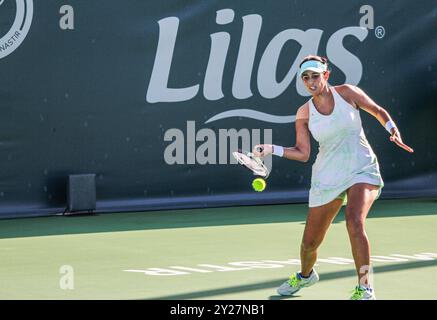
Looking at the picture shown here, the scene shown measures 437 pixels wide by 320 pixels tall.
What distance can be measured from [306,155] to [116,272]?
2.11 m

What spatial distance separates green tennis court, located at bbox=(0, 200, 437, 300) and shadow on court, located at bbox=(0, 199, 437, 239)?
12mm

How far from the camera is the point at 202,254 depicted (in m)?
10.4

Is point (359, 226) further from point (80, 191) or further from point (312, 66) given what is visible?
point (80, 191)


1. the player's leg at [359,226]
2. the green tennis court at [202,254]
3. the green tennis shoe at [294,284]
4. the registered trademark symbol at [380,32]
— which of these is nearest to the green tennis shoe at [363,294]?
the player's leg at [359,226]

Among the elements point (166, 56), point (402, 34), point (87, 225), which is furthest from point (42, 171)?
point (402, 34)

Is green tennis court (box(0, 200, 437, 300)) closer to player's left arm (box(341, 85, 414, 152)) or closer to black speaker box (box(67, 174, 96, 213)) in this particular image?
black speaker box (box(67, 174, 96, 213))

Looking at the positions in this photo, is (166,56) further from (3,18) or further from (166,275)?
(166,275)

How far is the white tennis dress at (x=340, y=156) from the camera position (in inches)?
310

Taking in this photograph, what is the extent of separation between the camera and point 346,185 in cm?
785

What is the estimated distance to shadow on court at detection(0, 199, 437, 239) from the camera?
12195 mm

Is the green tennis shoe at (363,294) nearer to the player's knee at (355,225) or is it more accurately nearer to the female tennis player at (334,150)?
the player's knee at (355,225)

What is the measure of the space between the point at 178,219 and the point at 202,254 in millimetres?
2665

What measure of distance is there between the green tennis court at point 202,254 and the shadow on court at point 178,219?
0.04ft

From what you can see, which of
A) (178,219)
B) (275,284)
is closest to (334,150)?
(275,284)
